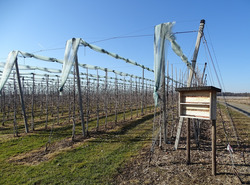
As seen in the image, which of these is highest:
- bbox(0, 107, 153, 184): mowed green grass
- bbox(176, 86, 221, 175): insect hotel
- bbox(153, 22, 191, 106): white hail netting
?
bbox(153, 22, 191, 106): white hail netting

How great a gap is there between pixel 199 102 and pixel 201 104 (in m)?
0.14

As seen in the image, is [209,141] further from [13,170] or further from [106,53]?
[13,170]

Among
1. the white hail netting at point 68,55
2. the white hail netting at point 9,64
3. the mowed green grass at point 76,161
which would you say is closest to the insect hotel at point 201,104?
the mowed green grass at point 76,161

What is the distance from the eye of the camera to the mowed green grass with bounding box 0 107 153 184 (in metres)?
3.71

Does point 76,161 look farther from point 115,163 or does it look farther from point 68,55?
point 68,55

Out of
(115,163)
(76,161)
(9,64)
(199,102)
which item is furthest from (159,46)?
(9,64)

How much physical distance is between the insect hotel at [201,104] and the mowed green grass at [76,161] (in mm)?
2158

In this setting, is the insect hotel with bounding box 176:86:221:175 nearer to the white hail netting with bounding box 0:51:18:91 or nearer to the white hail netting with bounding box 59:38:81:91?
the white hail netting with bounding box 59:38:81:91

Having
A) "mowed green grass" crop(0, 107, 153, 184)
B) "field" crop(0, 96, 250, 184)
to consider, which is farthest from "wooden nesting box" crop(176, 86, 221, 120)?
"mowed green grass" crop(0, 107, 153, 184)

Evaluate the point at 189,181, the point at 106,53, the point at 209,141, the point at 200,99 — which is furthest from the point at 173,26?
the point at 209,141

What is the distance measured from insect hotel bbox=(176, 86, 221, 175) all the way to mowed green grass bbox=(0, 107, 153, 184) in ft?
7.08

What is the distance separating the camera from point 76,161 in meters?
4.63

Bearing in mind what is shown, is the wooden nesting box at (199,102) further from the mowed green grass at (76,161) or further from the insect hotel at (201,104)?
the mowed green grass at (76,161)

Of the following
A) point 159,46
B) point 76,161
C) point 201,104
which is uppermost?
point 159,46
